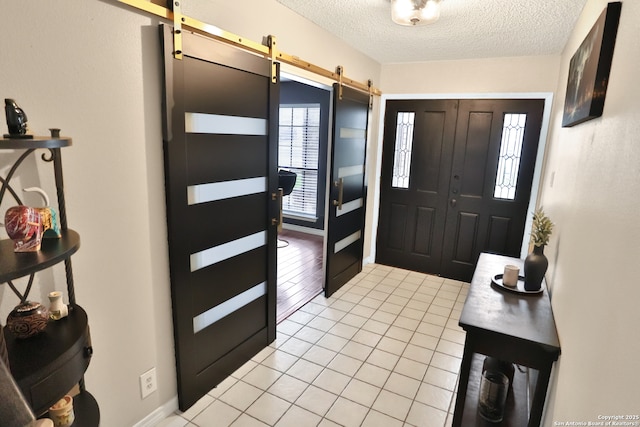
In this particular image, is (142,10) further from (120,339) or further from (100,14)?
(120,339)

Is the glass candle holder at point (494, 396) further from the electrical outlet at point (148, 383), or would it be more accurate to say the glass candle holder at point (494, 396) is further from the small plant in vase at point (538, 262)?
the electrical outlet at point (148, 383)

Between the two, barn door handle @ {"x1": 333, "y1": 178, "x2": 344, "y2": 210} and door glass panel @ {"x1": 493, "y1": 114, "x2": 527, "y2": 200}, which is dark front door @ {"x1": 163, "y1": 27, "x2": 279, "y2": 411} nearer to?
barn door handle @ {"x1": 333, "y1": 178, "x2": 344, "y2": 210}

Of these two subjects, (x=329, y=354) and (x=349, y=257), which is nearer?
(x=329, y=354)

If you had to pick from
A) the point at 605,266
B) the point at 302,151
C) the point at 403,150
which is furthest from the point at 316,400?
the point at 302,151

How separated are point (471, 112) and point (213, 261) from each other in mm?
3032

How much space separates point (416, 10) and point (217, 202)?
1630 mm

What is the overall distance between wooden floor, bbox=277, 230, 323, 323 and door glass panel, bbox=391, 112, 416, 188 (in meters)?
1.40

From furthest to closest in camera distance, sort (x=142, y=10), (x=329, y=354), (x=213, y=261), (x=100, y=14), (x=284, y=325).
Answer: (x=284, y=325) → (x=329, y=354) → (x=213, y=261) → (x=142, y=10) → (x=100, y=14)

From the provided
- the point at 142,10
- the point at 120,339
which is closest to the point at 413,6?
the point at 142,10

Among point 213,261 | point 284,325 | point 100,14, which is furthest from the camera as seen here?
point 284,325

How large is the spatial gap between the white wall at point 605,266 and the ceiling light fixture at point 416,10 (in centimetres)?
82

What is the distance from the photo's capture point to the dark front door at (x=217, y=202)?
1753 mm

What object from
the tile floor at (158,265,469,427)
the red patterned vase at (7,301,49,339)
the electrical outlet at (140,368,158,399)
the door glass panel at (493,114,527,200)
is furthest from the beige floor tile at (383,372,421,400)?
the door glass panel at (493,114,527,200)

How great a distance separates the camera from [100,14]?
54.7 inches
